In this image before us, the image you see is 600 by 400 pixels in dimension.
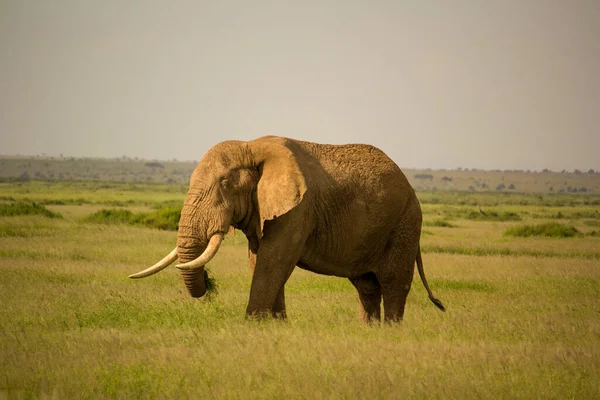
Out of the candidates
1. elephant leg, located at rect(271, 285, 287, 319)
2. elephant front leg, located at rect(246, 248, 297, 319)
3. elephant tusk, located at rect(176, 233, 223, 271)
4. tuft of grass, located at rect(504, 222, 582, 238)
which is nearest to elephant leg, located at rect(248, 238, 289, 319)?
elephant leg, located at rect(271, 285, 287, 319)

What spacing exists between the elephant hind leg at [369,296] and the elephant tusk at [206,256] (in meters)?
2.85

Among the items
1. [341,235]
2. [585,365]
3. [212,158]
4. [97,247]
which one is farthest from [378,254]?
[97,247]

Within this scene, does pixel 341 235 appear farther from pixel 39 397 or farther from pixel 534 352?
pixel 39 397

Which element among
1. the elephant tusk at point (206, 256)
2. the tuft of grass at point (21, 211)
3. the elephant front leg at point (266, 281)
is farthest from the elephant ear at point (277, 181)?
the tuft of grass at point (21, 211)

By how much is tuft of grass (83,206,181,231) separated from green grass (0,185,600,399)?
12.0 meters

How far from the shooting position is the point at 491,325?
1138cm

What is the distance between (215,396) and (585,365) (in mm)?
3781

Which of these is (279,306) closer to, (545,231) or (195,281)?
(195,281)

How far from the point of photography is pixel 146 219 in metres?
31.9

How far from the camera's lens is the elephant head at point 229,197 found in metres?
10.1

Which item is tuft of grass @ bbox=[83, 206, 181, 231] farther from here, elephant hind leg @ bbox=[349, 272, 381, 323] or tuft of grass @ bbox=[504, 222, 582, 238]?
elephant hind leg @ bbox=[349, 272, 381, 323]

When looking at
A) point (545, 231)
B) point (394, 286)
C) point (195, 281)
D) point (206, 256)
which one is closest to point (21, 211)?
point (545, 231)

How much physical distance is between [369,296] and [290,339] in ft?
9.29

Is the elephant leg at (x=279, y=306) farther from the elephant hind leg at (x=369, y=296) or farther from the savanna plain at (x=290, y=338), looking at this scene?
the elephant hind leg at (x=369, y=296)
